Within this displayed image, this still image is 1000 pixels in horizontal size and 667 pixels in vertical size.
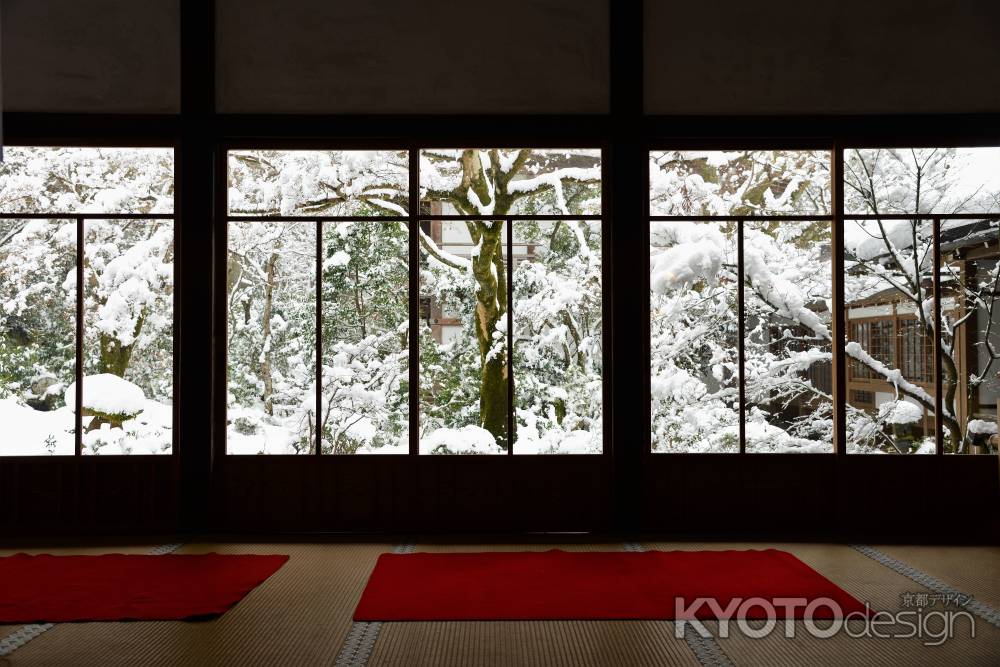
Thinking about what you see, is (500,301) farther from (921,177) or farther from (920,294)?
(921,177)

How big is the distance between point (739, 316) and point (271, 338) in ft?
11.4

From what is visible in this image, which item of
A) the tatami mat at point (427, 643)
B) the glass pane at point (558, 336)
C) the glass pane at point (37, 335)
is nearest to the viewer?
the tatami mat at point (427, 643)

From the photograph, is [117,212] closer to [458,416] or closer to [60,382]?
[60,382]

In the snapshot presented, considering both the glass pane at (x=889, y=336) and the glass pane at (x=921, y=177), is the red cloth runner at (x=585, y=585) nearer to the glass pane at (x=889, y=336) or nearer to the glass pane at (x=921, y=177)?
the glass pane at (x=889, y=336)

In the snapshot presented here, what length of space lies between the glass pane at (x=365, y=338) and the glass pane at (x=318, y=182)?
0.17 metres

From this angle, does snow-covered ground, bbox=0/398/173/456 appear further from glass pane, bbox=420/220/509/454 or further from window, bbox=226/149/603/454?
glass pane, bbox=420/220/509/454

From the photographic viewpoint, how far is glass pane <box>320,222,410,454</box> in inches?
229

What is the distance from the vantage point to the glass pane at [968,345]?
576 centimetres

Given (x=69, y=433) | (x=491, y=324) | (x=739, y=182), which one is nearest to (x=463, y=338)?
(x=491, y=324)

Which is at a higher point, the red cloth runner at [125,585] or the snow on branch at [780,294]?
the snow on branch at [780,294]

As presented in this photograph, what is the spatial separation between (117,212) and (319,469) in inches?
95.1

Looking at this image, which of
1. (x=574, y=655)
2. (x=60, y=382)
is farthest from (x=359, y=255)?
(x=574, y=655)

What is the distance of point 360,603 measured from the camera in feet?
13.7

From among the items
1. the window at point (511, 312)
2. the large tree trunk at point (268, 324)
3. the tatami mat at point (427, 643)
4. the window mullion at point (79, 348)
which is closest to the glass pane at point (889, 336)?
the tatami mat at point (427, 643)
